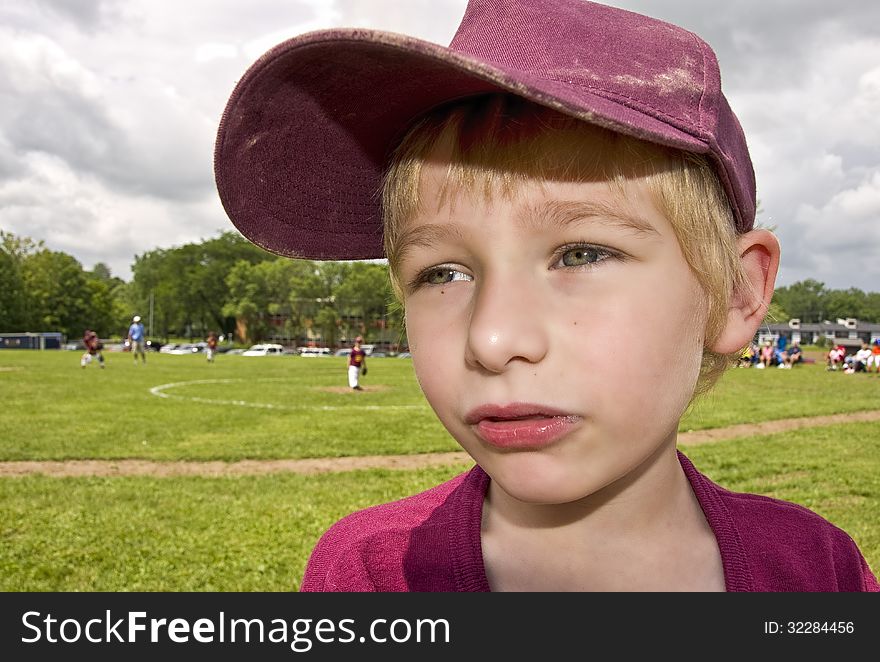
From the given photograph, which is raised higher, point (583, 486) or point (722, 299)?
point (722, 299)

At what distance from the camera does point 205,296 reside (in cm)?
9506

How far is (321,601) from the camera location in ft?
4.25

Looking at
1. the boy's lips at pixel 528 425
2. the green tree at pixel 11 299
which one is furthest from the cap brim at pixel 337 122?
the green tree at pixel 11 299

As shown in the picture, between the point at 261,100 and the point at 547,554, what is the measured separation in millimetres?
1023

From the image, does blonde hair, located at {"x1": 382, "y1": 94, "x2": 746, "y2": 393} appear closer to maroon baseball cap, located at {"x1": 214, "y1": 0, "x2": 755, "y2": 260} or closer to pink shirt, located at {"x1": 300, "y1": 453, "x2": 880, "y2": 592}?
maroon baseball cap, located at {"x1": 214, "y1": 0, "x2": 755, "y2": 260}

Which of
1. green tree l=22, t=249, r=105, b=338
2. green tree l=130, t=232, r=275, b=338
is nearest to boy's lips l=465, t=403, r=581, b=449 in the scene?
green tree l=130, t=232, r=275, b=338

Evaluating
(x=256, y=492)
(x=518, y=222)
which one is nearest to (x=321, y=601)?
(x=518, y=222)

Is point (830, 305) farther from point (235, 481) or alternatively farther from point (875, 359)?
point (235, 481)

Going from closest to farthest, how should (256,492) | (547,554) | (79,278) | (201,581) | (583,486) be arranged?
1. (583,486)
2. (547,554)
3. (201,581)
4. (256,492)
5. (79,278)

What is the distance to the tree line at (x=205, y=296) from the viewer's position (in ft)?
261

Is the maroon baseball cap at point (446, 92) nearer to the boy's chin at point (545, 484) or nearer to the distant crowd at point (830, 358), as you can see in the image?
the boy's chin at point (545, 484)

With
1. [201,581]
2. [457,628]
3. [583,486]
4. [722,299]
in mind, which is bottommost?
[201,581]

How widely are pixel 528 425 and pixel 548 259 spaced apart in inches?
10.3

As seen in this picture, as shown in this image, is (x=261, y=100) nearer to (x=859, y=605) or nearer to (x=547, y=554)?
(x=547, y=554)
